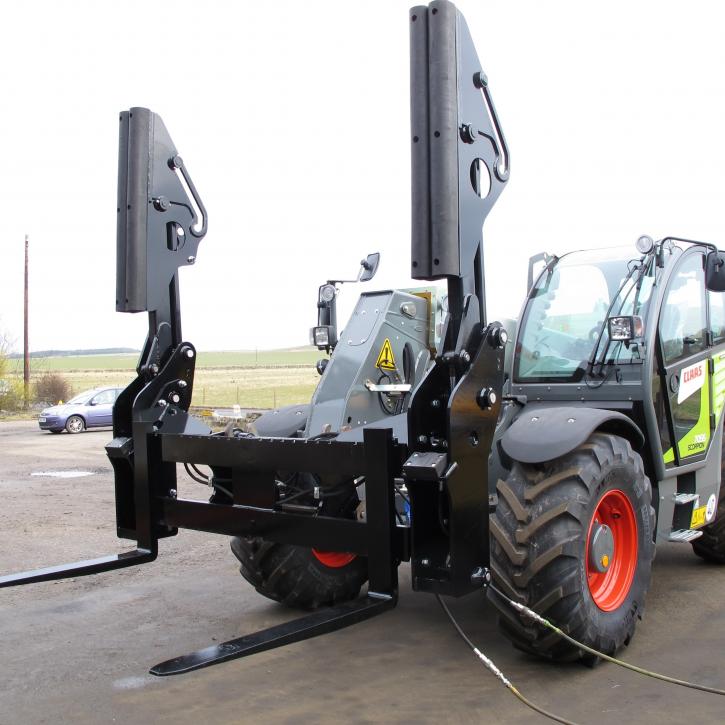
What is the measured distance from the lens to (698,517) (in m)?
5.75

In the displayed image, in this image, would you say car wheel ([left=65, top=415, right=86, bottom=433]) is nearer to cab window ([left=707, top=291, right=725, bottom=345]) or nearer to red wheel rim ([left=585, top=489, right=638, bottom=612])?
cab window ([left=707, top=291, right=725, bottom=345])

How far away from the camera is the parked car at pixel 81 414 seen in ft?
79.6

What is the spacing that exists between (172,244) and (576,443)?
2.60 meters

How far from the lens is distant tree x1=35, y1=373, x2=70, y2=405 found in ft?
120

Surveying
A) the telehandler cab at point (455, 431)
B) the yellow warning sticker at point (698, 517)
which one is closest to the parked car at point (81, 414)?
the telehandler cab at point (455, 431)

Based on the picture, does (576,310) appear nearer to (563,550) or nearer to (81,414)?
(563,550)

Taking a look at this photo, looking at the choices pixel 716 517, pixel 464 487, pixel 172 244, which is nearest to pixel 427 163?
pixel 464 487

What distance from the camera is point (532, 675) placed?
14.4 ft

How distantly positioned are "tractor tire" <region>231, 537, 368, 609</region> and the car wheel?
2027 cm

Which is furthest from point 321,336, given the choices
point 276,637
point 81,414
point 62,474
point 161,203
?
point 81,414

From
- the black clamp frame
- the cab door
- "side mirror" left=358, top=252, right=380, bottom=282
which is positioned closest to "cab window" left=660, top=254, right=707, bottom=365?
the cab door

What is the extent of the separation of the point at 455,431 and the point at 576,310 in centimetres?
253

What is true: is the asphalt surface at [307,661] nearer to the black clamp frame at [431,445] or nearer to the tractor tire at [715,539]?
the tractor tire at [715,539]

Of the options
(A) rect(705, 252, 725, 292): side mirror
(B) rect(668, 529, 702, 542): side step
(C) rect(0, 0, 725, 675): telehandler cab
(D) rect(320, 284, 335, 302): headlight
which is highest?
(D) rect(320, 284, 335, 302): headlight
